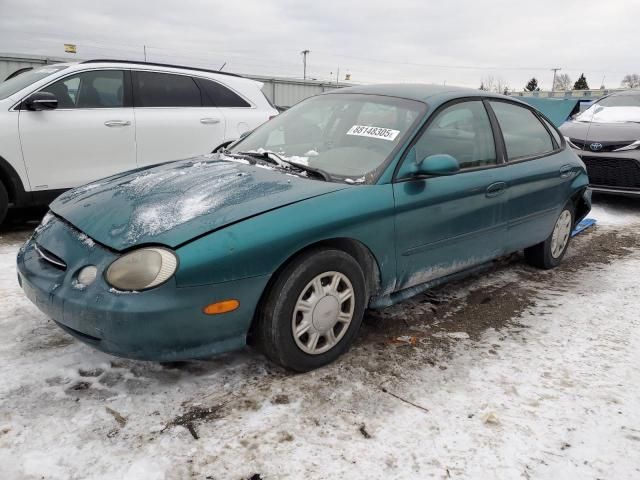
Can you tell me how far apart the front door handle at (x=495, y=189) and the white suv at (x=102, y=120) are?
3539 mm

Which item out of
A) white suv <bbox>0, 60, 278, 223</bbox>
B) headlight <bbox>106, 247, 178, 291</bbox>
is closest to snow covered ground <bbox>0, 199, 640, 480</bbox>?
headlight <bbox>106, 247, 178, 291</bbox>

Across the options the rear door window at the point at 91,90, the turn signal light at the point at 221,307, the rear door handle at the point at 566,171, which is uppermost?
the rear door window at the point at 91,90

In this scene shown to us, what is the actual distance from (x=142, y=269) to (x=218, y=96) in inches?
171

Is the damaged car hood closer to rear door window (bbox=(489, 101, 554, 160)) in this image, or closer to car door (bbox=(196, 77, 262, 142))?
rear door window (bbox=(489, 101, 554, 160))

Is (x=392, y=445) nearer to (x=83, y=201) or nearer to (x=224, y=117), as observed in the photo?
(x=83, y=201)

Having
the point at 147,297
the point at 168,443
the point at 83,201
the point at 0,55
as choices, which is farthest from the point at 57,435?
the point at 0,55

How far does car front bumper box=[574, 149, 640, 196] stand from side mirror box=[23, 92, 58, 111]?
21.6 feet

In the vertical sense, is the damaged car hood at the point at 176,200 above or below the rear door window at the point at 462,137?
below

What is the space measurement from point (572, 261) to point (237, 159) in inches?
134

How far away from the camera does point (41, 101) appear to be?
4.66 metres

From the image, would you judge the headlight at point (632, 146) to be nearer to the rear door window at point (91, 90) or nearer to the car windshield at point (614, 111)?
the car windshield at point (614, 111)

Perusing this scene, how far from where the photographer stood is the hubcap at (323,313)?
253 centimetres

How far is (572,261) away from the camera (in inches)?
192

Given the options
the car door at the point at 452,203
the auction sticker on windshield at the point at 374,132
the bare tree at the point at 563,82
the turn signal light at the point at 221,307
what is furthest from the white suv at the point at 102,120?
the bare tree at the point at 563,82
